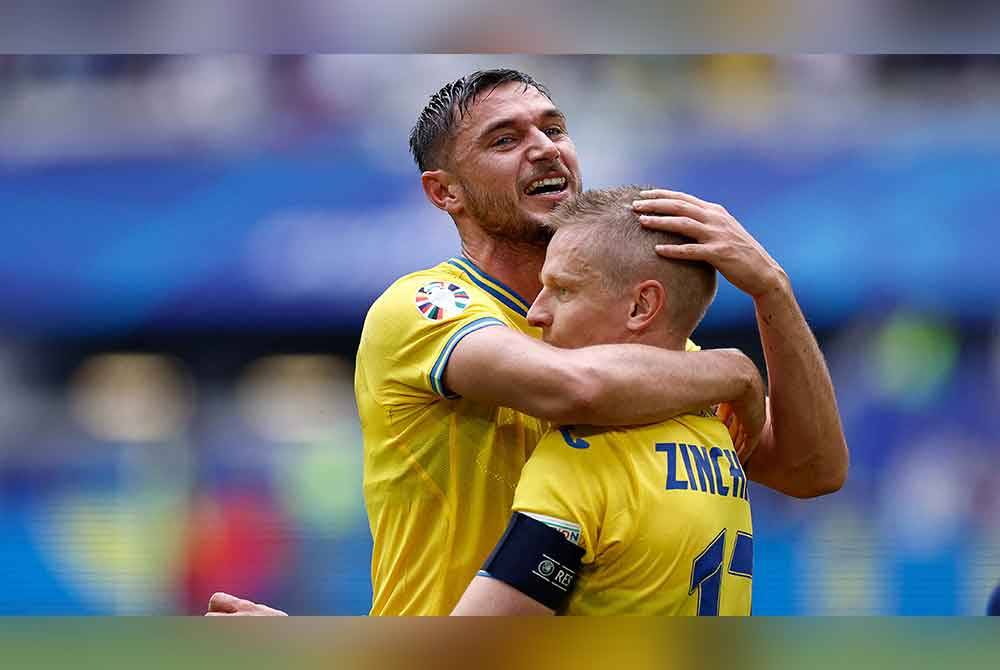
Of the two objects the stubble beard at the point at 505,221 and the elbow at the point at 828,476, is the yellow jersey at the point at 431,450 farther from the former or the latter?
the elbow at the point at 828,476

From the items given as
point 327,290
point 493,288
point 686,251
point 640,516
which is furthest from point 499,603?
point 327,290

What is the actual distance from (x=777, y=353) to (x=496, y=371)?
43 cm

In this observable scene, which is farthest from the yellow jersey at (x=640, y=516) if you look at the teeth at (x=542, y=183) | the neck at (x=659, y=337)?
the teeth at (x=542, y=183)

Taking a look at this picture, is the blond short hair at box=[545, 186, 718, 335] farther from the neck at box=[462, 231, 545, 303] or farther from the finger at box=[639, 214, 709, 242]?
the neck at box=[462, 231, 545, 303]

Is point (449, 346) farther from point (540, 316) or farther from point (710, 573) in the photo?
point (710, 573)

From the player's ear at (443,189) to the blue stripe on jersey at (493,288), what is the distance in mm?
151

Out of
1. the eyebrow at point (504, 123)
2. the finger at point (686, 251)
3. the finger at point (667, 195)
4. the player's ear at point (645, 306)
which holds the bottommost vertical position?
the player's ear at point (645, 306)

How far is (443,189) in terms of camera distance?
2281 millimetres

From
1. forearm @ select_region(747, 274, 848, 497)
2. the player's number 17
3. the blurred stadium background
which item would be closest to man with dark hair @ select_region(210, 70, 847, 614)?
forearm @ select_region(747, 274, 848, 497)

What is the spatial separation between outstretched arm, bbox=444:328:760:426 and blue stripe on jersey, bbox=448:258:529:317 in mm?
338

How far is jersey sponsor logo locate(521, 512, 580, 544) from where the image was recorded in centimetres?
142

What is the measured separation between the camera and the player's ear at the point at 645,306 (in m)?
1.63

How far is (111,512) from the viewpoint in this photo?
4281 millimetres

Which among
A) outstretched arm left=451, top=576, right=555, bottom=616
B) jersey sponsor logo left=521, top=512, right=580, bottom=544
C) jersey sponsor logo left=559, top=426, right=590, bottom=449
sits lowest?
outstretched arm left=451, top=576, right=555, bottom=616
